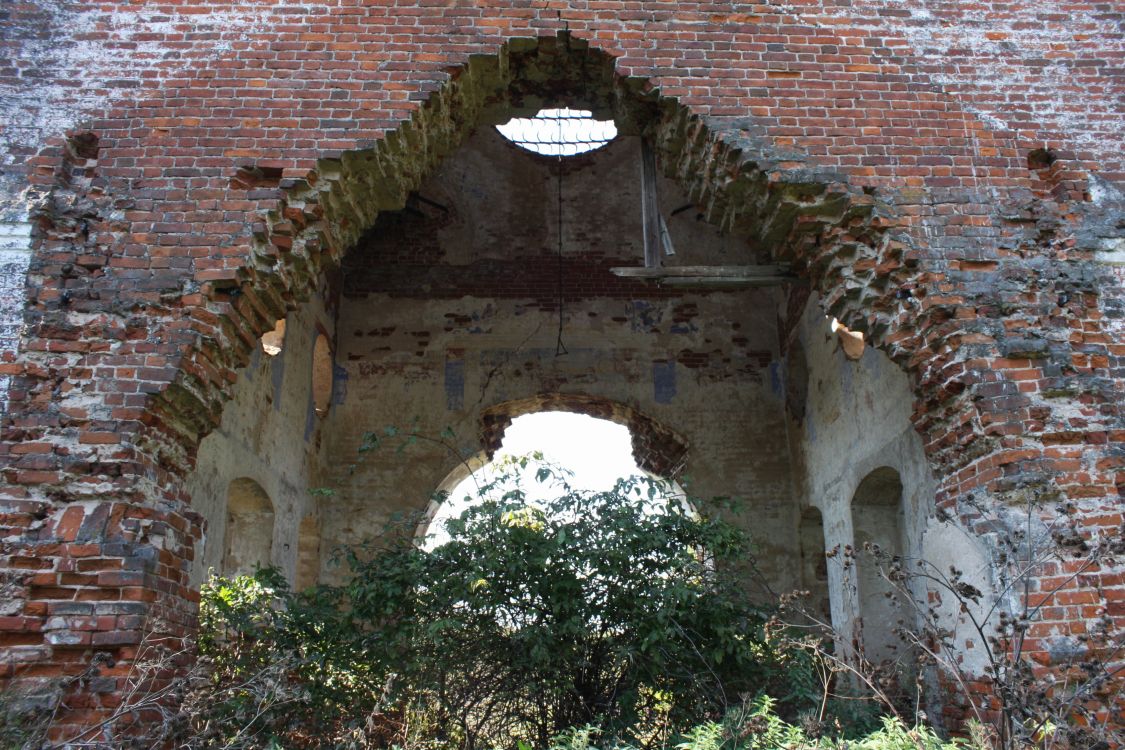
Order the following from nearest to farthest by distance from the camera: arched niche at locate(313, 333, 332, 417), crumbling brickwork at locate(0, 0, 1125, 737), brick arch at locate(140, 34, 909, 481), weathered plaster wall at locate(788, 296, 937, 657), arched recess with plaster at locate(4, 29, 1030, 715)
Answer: crumbling brickwork at locate(0, 0, 1125, 737), arched recess with plaster at locate(4, 29, 1030, 715), brick arch at locate(140, 34, 909, 481), weathered plaster wall at locate(788, 296, 937, 657), arched niche at locate(313, 333, 332, 417)

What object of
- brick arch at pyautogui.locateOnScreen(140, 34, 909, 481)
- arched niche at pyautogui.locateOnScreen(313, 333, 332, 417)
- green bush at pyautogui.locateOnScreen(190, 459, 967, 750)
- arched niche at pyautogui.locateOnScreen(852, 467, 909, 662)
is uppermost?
arched niche at pyautogui.locateOnScreen(313, 333, 332, 417)

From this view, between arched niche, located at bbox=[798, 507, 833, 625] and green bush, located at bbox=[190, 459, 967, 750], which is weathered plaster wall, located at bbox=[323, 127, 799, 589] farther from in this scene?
green bush, located at bbox=[190, 459, 967, 750]

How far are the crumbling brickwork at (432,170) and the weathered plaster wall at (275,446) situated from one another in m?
1.63

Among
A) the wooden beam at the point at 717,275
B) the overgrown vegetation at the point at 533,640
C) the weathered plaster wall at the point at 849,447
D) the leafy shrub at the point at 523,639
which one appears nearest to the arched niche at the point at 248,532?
the overgrown vegetation at the point at 533,640

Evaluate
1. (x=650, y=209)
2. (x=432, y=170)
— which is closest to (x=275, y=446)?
(x=432, y=170)

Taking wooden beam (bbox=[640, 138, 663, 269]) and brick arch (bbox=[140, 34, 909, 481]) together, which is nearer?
brick arch (bbox=[140, 34, 909, 481])

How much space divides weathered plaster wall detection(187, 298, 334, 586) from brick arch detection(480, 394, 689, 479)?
7.05 ft

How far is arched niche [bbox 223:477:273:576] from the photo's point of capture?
8.77 metres


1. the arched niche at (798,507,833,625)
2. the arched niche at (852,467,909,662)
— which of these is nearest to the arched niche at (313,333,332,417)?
the arched niche at (798,507,833,625)

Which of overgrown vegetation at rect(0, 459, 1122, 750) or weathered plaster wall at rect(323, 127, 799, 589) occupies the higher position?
weathered plaster wall at rect(323, 127, 799, 589)

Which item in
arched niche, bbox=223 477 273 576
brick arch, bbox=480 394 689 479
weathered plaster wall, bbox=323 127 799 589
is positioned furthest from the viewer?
brick arch, bbox=480 394 689 479

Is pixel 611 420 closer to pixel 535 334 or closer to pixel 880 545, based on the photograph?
pixel 535 334

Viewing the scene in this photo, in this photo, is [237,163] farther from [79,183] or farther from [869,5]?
[869,5]

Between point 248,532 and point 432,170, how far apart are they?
445cm
